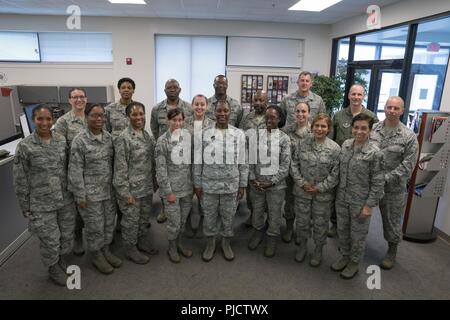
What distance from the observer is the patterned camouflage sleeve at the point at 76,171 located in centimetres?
231

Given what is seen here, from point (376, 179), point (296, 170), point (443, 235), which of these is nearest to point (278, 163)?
point (296, 170)

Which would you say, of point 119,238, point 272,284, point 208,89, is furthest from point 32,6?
point 272,284

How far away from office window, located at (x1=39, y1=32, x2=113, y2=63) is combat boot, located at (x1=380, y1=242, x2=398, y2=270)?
6.31 m

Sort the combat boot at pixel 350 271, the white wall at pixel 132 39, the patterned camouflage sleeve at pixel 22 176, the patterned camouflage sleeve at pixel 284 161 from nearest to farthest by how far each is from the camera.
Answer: the patterned camouflage sleeve at pixel 22 176 → the combat boot at pixel 350 271 → the patterned camouflage sleeve at pixel 284 161 → the white wall at pixel 132 39

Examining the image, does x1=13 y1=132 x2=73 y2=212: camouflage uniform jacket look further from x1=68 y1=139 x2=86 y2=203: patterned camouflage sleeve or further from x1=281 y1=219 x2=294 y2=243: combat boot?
x1=281 y1=219 x2=294 y2=243: combat boot

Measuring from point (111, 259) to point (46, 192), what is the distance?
0.83 m

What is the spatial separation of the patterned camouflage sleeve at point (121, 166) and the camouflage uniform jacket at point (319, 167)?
1403mm

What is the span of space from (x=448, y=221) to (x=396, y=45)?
278 cm

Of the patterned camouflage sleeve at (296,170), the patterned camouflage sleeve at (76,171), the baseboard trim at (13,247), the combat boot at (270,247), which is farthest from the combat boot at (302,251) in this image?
the baseboard trim at (13,247)

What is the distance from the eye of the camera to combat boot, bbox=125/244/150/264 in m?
2.72

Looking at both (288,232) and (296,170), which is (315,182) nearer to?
(296,170)

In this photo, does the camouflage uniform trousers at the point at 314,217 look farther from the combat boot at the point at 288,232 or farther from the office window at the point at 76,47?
the office window at the point at 76,47

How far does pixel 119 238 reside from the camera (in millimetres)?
3131

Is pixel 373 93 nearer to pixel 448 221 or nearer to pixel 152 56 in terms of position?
pixel 448 221
